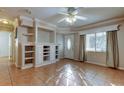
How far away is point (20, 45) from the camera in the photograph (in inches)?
203

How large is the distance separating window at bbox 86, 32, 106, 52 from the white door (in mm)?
1427

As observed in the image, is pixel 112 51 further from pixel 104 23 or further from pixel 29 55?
pixel 29 55

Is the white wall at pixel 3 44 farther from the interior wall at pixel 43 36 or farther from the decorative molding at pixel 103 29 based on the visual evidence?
the decorative molding at pixel 103 29

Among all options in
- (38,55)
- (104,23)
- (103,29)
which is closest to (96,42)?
(103,29)

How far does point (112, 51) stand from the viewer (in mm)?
5383

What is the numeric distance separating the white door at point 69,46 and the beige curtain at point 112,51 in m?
3.00

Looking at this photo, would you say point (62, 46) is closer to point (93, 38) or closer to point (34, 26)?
point (93, 38)

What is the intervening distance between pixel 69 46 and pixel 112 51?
3.55 meters

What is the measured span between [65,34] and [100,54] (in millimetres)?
3358

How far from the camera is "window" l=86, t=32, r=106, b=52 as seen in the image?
6.02 metres

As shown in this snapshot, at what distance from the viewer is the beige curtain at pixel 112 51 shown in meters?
5.23

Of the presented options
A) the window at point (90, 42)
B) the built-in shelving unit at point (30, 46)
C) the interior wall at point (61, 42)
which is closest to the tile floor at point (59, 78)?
the built-in shelving unit at point (30, 46)
